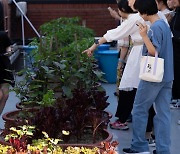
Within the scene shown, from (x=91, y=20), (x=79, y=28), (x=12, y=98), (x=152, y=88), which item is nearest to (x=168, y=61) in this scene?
(x=152, y=88)

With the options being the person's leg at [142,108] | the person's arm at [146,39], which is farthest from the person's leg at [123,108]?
the person's arm at [146,39]

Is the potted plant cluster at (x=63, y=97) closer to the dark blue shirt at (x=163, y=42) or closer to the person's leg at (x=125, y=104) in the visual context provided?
the person's leg at (x=125, y=104)

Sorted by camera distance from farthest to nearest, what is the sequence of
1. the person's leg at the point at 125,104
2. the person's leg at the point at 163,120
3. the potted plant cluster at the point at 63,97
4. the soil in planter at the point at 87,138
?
the person's leg at the point at 125,104 < the person's leg at the point at 163,120 < the soil in planter at the point at 87,138 < the potted plant cluster at the point at 63,97

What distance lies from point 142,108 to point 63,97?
0.89 m

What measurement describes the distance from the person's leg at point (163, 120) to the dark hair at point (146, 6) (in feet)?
2.55

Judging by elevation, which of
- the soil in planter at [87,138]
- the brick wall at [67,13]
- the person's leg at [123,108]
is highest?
the brick wall at [67,13]

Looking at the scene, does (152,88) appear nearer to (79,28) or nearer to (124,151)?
(124,151)

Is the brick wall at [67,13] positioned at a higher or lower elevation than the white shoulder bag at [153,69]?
lower

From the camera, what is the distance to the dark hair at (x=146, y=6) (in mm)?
4812

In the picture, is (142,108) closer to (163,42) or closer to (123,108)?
(163,42)

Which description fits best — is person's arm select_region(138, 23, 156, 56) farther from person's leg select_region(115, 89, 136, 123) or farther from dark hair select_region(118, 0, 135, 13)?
person's leg select_region(115, 89, 136, 123)

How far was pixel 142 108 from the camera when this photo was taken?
5051 millimetres

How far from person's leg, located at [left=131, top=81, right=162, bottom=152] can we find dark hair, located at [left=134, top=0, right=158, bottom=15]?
71 centimetres

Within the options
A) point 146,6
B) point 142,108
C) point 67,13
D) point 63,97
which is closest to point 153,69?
point 142,108
